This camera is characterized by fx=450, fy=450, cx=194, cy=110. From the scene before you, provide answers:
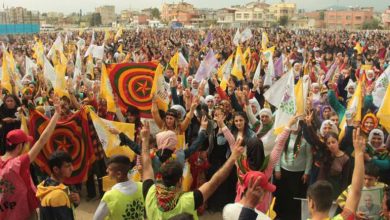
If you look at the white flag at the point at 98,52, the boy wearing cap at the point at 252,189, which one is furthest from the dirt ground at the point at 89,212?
the white flag at the point at 98,52

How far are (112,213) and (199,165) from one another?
2.41 m

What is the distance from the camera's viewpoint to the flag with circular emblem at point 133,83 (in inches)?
254

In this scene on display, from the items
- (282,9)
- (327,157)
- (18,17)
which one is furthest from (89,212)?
(282,9)

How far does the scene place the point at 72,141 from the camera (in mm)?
5820

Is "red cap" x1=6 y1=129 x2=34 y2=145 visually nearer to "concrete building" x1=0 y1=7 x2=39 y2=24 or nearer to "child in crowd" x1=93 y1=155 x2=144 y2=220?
"child in crowd" x1=93 y1=155 x2=144 y2=220

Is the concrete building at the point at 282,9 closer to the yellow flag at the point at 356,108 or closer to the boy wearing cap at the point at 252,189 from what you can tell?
the yellow flag at the point at 356,108

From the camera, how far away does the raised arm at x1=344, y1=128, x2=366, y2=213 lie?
2938 mm

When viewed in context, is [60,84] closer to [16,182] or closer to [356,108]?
[16,182]

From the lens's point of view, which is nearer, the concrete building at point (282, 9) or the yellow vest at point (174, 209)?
the yellow vest at point (174, 209)

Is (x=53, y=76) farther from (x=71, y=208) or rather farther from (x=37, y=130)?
(x=71, y=208)

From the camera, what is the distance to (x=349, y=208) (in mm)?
2902

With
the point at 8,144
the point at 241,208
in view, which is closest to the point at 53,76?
the point at 8,144

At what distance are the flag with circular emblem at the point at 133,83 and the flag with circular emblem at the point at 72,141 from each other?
737 mm

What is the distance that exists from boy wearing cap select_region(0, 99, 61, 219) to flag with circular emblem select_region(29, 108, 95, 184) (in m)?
1.90
